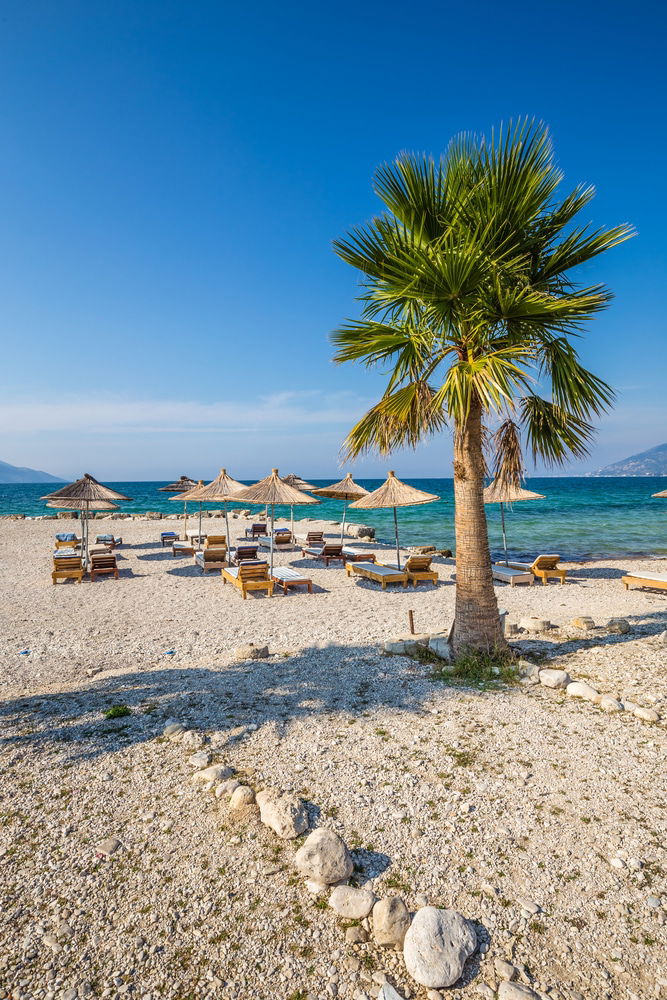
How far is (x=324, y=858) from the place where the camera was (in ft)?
10.8

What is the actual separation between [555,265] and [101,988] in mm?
8053

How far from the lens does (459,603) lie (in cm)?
724

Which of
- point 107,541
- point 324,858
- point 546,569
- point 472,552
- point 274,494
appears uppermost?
point 274,494

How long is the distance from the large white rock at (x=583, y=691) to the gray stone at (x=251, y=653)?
445cm

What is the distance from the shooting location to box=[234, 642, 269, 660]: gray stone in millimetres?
7844

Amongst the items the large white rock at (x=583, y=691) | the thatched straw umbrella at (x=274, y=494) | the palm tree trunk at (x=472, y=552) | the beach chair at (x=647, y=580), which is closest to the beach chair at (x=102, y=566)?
the thatched straw umbrella at (x=274, y=494)

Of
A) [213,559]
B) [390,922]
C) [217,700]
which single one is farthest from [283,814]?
[213,559]

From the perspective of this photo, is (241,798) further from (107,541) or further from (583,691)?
(107,541)

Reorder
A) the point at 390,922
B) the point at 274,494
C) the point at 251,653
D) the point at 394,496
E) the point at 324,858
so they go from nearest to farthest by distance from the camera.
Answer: the point at 390,922
the point at 324,858
the point at 251,653
the point at 274,494
the point at 394,496

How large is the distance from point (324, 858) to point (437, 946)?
885mm

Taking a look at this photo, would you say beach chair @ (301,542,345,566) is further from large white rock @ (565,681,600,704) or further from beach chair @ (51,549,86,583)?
large white rock @ (565,681,600,704)

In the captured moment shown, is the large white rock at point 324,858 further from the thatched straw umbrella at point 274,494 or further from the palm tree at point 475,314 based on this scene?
the thatched straw umbrella at point 274,494

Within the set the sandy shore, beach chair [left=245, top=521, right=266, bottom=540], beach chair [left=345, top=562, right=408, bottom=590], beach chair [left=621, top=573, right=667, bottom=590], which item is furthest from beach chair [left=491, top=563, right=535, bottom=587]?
beach chair [left=245, top=521, right=266, bottom=540]

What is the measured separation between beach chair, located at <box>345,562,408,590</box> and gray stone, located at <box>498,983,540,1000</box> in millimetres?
11765
